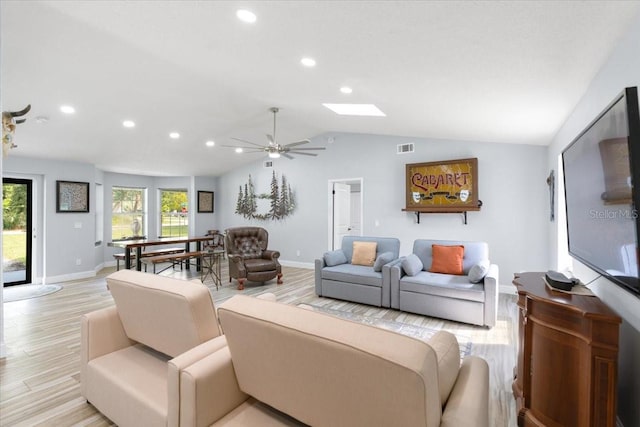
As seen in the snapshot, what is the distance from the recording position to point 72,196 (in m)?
5.91

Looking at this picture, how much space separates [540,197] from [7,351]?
672 cm

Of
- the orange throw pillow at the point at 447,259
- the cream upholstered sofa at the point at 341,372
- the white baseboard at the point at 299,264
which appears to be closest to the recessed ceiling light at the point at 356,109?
the orange throw pillow at the point at 447,259

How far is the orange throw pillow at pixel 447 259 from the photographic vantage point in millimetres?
4059

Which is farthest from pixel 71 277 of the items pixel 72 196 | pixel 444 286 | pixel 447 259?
pixel 447 259

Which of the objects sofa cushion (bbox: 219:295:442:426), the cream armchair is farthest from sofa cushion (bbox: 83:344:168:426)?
sofa cushion (bbox: 219:295:442:426)

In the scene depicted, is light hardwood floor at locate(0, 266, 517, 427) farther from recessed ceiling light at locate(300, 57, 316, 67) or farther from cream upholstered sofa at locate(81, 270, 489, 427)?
recessed ceiling light at locate(300, 57, 316, 67)

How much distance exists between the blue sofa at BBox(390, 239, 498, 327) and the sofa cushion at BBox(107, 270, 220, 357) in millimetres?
2847

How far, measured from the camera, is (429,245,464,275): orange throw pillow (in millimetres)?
4059

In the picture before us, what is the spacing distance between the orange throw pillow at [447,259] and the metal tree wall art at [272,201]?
3821mm

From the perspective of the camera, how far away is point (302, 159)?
7098 mm

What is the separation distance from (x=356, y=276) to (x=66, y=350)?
3.31 metres

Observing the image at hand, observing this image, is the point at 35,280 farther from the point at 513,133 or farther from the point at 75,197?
the point at 513,133

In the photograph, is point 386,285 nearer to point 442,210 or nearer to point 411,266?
point 411,266

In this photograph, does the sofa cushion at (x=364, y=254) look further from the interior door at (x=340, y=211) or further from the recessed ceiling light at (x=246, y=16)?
the recessed ceiling light at (x=246, y=16)
